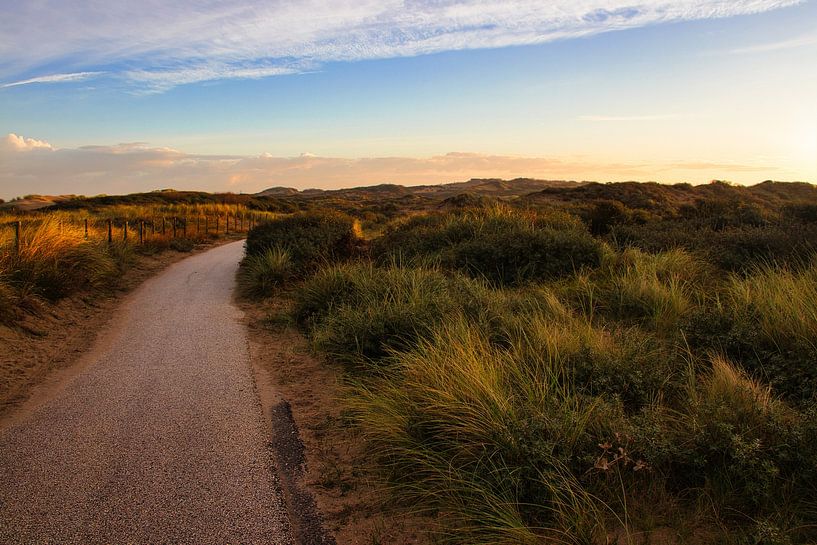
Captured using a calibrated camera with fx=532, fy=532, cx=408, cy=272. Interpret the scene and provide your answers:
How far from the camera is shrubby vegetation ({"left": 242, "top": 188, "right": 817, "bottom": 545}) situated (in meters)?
3.20

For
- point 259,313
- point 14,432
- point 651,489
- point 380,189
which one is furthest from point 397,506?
point 380,189

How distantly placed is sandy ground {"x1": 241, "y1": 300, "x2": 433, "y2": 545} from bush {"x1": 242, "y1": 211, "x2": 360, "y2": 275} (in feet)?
15.5

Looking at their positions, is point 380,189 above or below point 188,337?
above

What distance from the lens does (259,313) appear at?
376 inches

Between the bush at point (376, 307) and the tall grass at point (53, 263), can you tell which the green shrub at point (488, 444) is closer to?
the bush at point (376, 307)

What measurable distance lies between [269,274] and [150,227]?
581 inches

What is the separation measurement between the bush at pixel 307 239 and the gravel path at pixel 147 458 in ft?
18.1

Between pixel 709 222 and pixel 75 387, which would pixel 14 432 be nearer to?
pixel 75 387

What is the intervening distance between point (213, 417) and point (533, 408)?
9.54ft

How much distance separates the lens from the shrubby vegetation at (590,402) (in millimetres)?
3197

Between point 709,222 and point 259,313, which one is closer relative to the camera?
point 259,313

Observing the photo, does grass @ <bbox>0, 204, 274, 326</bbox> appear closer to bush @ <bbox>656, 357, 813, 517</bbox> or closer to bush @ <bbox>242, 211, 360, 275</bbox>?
bush @ <bbox>242, 211, 360, 275</bbox>

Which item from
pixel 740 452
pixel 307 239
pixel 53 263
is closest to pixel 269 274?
pixel 307 239

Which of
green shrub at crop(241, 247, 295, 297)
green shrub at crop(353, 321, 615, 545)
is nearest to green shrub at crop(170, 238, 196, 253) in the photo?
green shrub at crop(241, 247, 295, 297)
